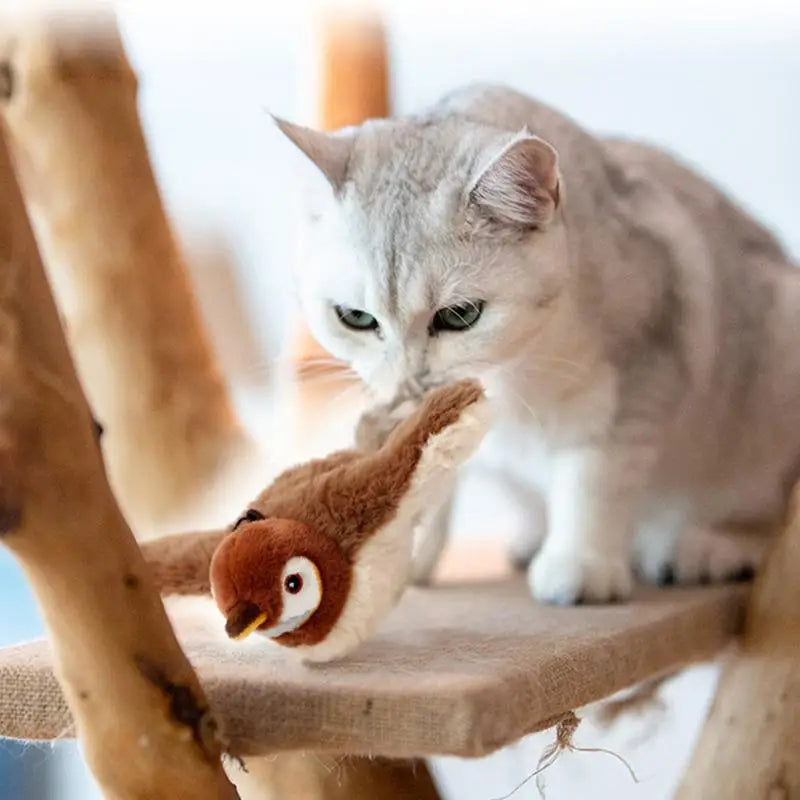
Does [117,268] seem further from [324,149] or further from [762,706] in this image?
[762,706]

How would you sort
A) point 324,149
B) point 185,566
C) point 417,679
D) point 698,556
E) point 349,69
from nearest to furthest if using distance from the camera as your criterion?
1. point 417,679
2. point 185,566
3. point 324,149
4. point 698,556
5. point 349,69

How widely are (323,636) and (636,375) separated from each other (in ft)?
1.55

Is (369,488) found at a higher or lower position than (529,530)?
higher

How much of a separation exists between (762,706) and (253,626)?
52cm

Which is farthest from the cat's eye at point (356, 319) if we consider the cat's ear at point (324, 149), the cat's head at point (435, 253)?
the cat's ear at point (324, 149)

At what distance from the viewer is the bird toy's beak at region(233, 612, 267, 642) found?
719mm

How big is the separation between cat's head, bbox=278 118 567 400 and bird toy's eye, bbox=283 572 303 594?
0.25 metres

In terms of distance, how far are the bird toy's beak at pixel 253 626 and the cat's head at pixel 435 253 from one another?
28 centimetres

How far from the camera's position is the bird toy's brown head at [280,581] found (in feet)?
2.38

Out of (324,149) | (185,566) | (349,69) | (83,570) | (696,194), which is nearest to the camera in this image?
(83,570)

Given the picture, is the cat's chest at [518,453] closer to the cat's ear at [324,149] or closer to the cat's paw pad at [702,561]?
the cat's paw pad at [702,561]

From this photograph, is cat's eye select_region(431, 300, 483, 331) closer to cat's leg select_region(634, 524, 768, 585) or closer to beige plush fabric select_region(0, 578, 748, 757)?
beige plush fabric select_region(0, 578, 748, 757)

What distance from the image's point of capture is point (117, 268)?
1.24 m

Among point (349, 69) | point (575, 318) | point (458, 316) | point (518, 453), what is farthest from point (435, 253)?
point (349, 69)
